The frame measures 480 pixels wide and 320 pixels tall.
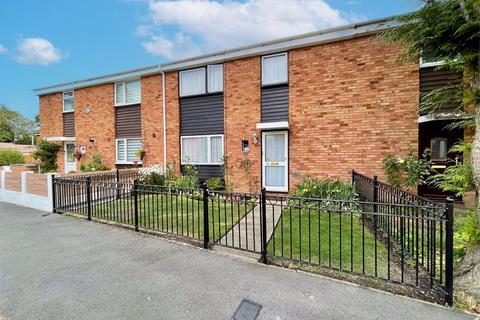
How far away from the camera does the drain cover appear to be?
9.32 ft

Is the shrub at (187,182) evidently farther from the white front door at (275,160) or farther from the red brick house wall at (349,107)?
the red brick house wall at (349,107)

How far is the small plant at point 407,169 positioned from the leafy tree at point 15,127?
217 ft

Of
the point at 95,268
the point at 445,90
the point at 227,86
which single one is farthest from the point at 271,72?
the point at 95,268

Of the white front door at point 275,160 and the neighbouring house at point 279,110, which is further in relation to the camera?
the white front door at point 275,160

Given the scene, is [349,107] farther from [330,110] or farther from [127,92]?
[127,92]

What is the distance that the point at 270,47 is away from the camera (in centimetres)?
916

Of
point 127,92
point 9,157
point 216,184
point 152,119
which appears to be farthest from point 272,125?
point 9,157

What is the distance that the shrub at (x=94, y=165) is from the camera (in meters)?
13.0

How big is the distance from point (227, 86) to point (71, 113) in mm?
9979

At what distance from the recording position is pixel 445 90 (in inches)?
141

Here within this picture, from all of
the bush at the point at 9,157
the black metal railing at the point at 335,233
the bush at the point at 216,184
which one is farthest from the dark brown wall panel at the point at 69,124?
the bush at the point at 216,184

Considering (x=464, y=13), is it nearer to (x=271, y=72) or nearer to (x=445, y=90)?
(x=445, y=90)

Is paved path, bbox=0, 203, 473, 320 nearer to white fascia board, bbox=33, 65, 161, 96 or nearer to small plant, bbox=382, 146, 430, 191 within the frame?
small plant, bbox=382, 146, 430, 191

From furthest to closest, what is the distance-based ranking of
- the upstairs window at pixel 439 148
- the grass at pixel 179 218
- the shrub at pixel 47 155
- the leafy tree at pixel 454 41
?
1. the shrub at pixel 47 155
2. the upstairs window at pixel 439 148
3. the grass at pixel 179 218
4. the leafy tree at pixel 454 41
